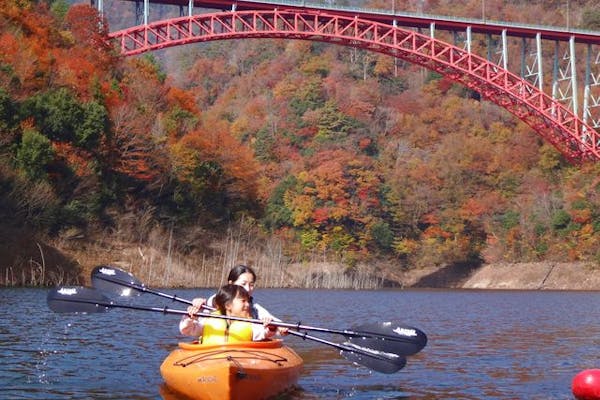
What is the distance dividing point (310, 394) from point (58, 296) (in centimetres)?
356

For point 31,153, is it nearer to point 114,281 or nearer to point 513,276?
point 114,281

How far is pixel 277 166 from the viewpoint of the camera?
67.2 metres

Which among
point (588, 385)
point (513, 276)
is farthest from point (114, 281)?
point (513, 276)

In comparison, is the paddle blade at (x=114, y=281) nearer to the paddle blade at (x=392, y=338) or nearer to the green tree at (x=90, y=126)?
the paddle blade at (x=392, y=338)

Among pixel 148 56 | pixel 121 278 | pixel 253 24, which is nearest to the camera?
pixel 121 278

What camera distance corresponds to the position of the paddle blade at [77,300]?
13648 millimetres

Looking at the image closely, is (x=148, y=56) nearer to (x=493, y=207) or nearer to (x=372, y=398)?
(x=493, y=207)

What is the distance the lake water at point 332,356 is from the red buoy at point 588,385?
38.2 inches

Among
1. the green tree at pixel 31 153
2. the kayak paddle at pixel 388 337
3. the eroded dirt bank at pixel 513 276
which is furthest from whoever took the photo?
the eroded dirt bank at pixel 513 276

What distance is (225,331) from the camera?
1184cm

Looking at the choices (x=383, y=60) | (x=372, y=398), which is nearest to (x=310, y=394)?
(x=372, y=398)

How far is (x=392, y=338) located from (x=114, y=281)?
14.2 feet

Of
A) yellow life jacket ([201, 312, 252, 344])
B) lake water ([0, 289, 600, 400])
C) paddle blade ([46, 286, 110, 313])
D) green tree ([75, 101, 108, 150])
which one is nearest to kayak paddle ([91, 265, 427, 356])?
lake water ([0, 289, 600, 400])

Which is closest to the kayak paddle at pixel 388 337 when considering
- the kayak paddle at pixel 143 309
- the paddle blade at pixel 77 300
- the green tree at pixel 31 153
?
the kayak paddle at pixel 143 309
